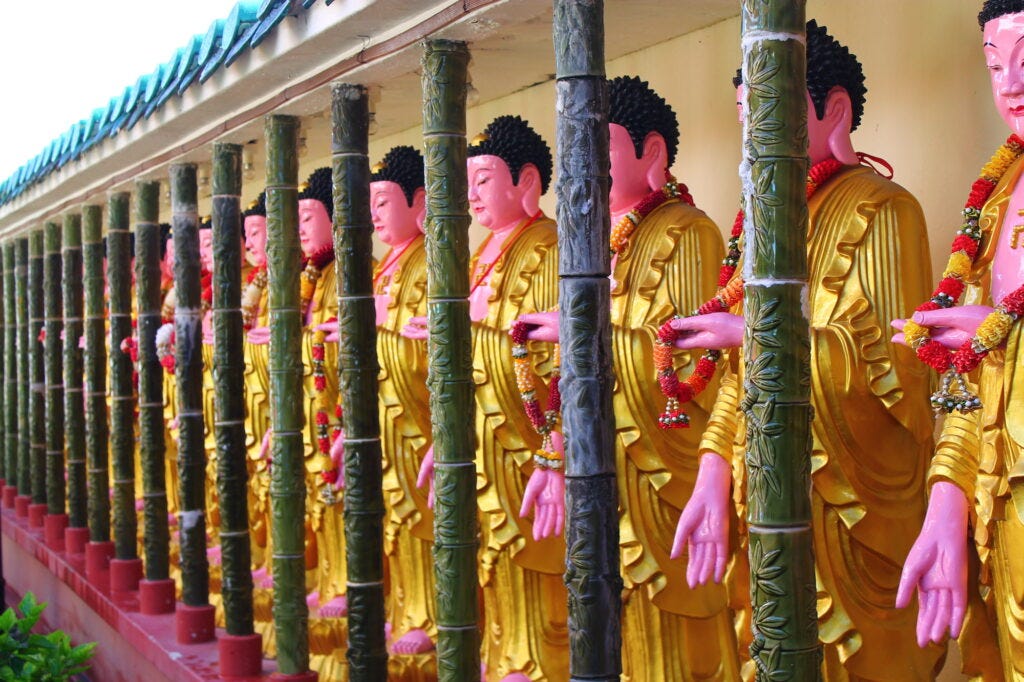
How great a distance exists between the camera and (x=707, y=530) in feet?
14.3

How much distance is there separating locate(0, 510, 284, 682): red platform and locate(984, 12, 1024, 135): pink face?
4607 mm

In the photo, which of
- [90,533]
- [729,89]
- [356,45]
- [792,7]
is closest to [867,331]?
[792,7]

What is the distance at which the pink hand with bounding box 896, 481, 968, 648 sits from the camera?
3715 mm

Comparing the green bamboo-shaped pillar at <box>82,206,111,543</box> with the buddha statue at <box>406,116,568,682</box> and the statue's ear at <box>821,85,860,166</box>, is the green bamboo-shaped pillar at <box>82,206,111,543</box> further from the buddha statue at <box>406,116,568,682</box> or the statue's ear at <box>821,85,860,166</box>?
the statue's ear at <box>821,85,860,166</box>

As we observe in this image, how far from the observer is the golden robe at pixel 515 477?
6.03m

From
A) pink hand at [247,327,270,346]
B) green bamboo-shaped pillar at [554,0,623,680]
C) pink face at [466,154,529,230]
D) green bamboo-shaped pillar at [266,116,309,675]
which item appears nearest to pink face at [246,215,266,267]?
pink hand at [247,327,270,346]

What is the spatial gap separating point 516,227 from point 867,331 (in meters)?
2.30

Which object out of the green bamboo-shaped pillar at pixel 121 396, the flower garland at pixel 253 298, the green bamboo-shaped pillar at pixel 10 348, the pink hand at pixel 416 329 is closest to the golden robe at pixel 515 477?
the pink hand at pixel 416 329

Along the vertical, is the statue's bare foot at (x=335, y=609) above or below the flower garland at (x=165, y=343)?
below

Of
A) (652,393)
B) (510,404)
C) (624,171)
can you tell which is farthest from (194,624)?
(624,171)

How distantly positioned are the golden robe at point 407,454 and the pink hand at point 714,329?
2911mm

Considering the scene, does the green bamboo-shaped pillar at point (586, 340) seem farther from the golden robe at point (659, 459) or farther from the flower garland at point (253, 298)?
the flower garland at point (253, 298)

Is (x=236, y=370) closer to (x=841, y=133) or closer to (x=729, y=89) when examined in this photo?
(x=729, y=89)

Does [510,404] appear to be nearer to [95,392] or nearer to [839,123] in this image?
[839,123]
